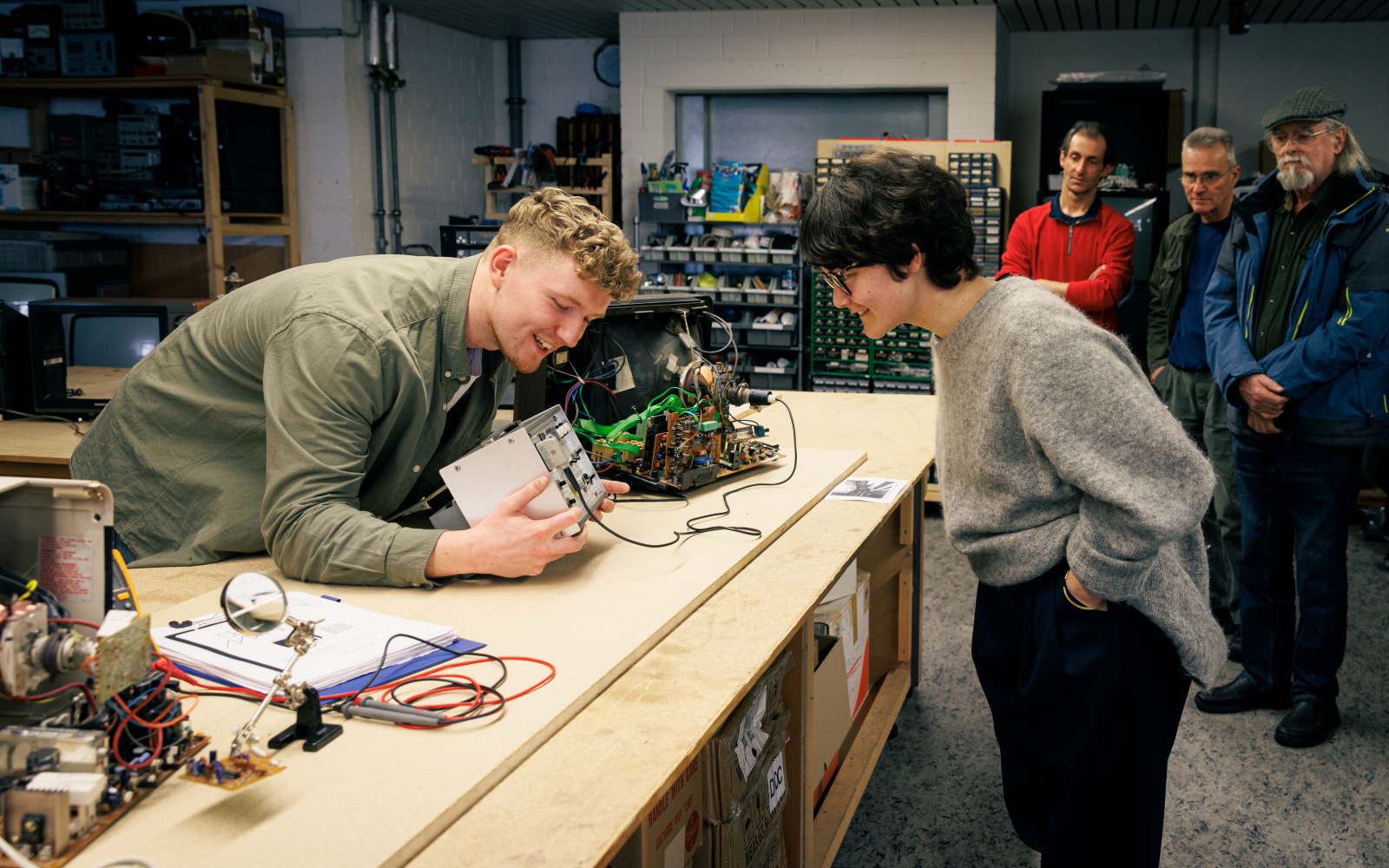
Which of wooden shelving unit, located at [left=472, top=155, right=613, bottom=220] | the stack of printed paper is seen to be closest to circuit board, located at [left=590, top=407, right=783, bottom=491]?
the stack of printed paper

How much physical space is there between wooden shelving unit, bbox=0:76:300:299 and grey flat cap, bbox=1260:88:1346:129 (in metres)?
4.55

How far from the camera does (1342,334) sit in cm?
221

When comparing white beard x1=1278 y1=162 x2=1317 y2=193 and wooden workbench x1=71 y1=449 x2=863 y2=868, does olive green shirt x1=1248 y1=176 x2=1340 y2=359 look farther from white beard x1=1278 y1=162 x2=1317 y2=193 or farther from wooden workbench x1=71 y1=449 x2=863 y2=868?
wooden workbench x1=71 y1=449 x2=863 y2=868

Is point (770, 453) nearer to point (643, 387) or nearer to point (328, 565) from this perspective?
point (643, 387)

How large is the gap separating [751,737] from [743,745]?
0.09 ft

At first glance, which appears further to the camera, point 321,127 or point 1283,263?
point 321,127

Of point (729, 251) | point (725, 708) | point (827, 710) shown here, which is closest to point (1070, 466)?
point (725, 708)

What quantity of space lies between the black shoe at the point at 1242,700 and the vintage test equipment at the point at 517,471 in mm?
2004

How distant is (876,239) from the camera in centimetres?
124

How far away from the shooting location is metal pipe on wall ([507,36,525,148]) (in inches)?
262

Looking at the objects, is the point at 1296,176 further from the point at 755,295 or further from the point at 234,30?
Answer: the point at 234,30

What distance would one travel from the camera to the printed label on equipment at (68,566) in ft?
Result: 2.85

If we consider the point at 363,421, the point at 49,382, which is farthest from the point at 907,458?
the point at 49,382

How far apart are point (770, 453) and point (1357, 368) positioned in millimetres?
1400
